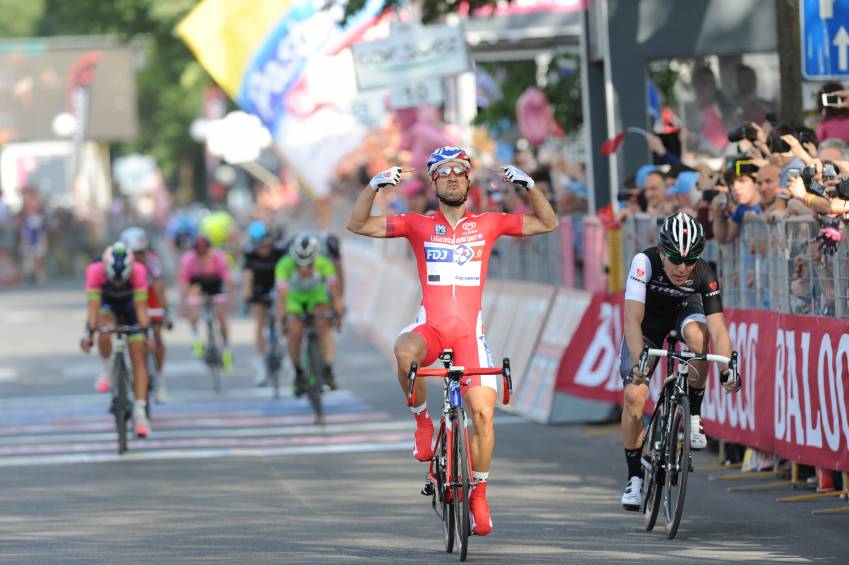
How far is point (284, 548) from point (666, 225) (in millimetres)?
2635

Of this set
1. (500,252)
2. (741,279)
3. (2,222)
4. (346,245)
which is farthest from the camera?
(2,222)

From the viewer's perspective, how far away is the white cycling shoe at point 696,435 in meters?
10.8

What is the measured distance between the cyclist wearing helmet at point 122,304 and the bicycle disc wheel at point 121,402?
0.97 ft

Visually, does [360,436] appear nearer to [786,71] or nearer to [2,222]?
[786,71]

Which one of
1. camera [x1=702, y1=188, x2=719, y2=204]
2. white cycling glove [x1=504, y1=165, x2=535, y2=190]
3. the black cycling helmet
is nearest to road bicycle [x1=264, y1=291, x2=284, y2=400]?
camera [x1=702, y1=188, x2=719, y2=204]

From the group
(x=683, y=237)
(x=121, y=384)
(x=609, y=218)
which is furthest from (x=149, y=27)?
(x=683, y=237)

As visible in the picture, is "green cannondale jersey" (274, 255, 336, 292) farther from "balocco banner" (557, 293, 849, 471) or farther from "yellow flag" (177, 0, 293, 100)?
"yellow flag" (177, 0, 293, 100)

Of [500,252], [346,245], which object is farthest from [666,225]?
[346,245]

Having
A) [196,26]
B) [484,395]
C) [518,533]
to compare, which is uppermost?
[196,26]

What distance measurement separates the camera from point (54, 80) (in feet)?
243

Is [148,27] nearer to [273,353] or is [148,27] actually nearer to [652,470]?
[273,353]

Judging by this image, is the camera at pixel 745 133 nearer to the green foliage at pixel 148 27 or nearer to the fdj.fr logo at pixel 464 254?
the fdj.fr logo at pixel 464 254

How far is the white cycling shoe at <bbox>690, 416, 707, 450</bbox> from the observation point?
1081cm

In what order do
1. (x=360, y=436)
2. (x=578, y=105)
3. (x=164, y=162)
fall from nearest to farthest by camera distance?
(x=360, y=436) → (x=578, y=105) → (x=164, y=162)
